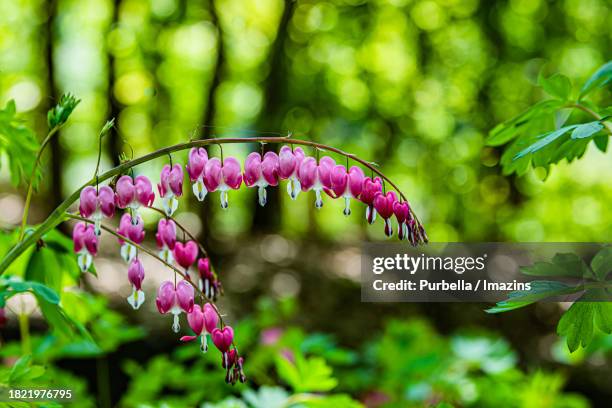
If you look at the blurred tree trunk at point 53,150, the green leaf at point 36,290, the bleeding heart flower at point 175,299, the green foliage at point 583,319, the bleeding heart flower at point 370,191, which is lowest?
the green foliage at point 583,319

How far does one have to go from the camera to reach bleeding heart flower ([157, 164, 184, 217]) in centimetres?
90

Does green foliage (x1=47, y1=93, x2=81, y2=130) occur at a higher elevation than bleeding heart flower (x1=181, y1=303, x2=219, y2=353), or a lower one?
higher

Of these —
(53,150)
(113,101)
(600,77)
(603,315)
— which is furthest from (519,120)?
(113,101)

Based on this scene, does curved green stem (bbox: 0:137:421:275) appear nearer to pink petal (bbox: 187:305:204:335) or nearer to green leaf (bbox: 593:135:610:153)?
pink petal (bbox: 187:305:204:335)

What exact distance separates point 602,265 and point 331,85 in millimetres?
5464

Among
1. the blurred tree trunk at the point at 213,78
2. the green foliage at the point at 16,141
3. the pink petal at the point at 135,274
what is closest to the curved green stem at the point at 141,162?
the pink petal at the point at 135,274

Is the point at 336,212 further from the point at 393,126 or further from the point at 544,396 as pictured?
the point at 544,396

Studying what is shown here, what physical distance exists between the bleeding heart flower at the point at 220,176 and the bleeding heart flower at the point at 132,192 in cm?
9

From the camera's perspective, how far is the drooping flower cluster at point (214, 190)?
903 millimetres

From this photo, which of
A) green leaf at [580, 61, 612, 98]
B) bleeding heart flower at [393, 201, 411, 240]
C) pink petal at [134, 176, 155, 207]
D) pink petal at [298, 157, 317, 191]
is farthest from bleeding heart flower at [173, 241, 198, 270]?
green leaf at [580, 61, 612, 98]

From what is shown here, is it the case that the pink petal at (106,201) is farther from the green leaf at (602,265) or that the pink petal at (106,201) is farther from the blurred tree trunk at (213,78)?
the blurred tree trunk at (213,78)

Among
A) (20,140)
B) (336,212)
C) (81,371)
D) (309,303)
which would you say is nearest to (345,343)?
(309,303)

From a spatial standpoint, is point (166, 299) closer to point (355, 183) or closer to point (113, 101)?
point (355, 183)

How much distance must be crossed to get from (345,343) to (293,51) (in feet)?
11.2
